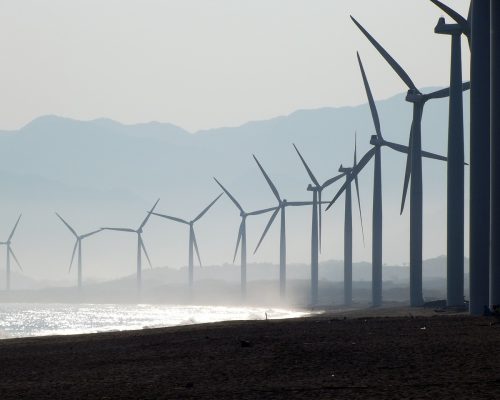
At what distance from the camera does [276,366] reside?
794 inches

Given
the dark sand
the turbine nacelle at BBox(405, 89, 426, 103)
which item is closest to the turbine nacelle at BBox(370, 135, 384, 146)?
the turbine nacelle at BBox(405, 89, 426, 103)

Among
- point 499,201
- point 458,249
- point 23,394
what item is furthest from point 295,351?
point 458,249

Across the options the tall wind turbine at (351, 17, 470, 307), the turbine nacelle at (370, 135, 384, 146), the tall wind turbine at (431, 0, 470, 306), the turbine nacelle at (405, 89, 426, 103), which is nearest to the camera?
the tall wind turbine at (431, 0, 470, 306)

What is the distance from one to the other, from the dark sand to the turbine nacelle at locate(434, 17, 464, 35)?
102ft

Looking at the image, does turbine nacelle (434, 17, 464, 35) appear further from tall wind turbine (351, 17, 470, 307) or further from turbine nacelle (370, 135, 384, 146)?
turbine nacelle (370, 135, 384, 146)

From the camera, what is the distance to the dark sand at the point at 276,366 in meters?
17.0

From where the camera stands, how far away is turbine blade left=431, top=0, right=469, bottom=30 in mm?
54406

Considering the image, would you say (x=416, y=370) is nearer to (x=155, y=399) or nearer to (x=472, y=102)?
(x=155, y=399)

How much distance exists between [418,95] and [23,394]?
54774 millimetres

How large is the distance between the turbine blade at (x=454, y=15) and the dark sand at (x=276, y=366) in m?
27.9

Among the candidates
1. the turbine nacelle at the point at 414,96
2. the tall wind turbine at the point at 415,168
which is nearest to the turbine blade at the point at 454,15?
the tall wind turbine at the point at 415,168

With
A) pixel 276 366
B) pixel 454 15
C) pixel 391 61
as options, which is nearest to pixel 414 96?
pixel 391 61

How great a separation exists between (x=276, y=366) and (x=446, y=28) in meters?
41.0

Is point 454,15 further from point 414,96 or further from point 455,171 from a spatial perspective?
point 414,96
